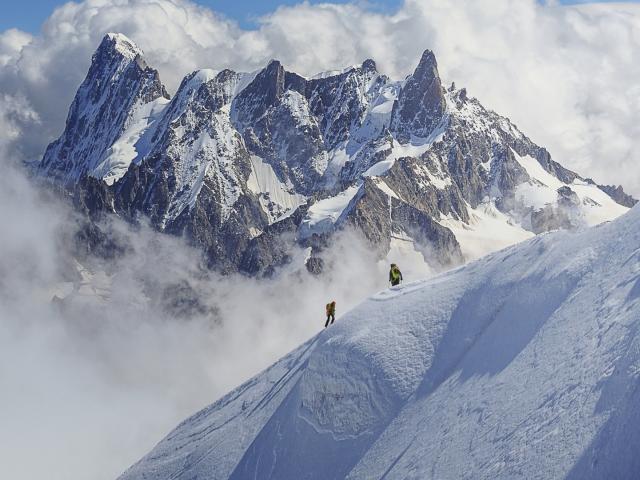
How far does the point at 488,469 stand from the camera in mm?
39594

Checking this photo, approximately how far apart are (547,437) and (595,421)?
2.31m

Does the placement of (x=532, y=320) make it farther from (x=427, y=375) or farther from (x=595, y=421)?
(x=595, y=421)

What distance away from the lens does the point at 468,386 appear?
46.6m

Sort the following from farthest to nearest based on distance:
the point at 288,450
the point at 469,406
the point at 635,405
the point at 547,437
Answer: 1. the point at 288,450
2. the point at 469,406
3. the point at 547,437
4. the point at 635,405

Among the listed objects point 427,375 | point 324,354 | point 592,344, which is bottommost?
point 592,344

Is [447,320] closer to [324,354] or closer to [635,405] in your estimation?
[324,354]

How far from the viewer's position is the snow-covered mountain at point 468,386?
37.8m

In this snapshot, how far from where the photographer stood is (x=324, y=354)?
2201 inches

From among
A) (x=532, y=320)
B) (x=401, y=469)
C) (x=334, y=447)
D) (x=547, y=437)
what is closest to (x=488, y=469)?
(x=547, y=437)

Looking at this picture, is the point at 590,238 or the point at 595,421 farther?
the point at 590,238

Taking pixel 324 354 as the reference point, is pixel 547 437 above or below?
below

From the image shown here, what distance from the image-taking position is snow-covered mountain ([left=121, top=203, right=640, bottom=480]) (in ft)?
124

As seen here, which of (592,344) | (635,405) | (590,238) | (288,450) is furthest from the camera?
(288,450)

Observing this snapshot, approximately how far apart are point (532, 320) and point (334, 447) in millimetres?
12639
